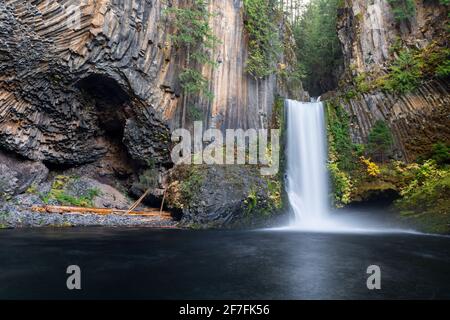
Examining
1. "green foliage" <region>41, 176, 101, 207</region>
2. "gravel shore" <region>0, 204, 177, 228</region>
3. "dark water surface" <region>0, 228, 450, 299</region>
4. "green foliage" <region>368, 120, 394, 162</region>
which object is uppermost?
"green foliage" <region>368, 120, 394, 162</region>

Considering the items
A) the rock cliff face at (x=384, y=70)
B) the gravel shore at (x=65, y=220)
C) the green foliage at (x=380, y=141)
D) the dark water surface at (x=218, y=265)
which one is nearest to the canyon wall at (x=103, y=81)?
the gravel shore at (x=65, y=220)

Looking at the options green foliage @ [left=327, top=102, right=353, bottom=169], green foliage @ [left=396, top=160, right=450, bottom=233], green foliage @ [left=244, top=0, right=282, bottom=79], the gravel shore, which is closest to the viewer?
the gravel shore

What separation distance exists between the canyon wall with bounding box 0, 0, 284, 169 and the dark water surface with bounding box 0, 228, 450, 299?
5810 millimetres

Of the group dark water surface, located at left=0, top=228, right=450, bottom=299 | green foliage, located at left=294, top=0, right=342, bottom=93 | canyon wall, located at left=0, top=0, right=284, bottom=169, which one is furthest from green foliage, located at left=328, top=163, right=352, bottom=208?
green foliage, located at left=294, top=0, right=342, bottom=93

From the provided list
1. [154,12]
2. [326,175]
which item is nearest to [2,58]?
[154,12]

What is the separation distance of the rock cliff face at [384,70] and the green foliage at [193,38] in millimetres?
8125

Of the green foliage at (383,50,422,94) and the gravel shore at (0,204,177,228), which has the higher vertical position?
the green foliage at (383,50,422,94)

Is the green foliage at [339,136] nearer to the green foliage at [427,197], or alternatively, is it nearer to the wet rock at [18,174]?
the green foliage at [427,197]

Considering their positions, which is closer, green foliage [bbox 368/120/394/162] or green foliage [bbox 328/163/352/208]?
green foliage [bbox 328/163/352/208]

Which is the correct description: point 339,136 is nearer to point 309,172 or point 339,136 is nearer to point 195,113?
point 309,172

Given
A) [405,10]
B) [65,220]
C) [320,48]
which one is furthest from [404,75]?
[65,220]

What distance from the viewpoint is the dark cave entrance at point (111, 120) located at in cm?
1522

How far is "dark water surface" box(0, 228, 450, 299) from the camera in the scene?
5316 mm

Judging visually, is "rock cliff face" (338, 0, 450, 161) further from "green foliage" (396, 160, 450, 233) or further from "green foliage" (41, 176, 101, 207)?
"green foliage" (41, 176, 101, 207)
